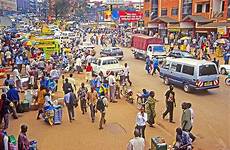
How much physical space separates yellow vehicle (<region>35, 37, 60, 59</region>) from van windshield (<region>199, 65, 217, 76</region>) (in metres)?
15.8

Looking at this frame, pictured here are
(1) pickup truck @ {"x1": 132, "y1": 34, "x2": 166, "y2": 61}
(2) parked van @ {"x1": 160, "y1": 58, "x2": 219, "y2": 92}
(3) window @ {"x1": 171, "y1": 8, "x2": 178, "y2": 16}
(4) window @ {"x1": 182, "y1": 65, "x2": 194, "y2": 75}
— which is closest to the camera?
(2) parked van @ {"x1": 160, "y1": 58, "x2": 219, "y2": 92}

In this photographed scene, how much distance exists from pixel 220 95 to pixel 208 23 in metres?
26.7

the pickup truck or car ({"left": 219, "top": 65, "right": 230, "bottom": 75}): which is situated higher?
the pickup truck

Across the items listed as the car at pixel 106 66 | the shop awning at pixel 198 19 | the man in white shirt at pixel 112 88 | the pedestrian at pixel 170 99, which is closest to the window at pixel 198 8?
the shop awning at pixel 198 19

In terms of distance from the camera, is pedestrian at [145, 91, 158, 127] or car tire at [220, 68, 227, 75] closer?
pedestrian at [145, 91, 158, 127]

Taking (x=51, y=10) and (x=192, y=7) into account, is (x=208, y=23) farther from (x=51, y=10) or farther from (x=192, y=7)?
(x=51, y=10)

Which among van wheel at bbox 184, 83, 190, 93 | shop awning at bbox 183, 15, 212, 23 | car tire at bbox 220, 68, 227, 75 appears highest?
shop awning at bbox 183, 15, 212, 23

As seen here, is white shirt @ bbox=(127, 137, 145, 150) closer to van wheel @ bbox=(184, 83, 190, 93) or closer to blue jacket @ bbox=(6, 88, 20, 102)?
blue jacket @ bbox=(6, 88, 20, 102)

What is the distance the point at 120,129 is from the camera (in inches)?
513

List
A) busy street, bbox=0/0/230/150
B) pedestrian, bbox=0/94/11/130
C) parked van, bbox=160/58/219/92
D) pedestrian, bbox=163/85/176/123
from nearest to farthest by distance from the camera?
busy street, bbox=0/0/230/150 < pedestrian, bbox=0/94/11/130 < pedestrian, bbox=163/85/176/123 < parked van, bbox=160/58/219/92

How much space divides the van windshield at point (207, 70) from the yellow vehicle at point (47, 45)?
51.9ft

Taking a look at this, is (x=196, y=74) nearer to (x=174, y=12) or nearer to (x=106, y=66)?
(x=106, y=66)

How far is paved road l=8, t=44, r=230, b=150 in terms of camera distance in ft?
37.6

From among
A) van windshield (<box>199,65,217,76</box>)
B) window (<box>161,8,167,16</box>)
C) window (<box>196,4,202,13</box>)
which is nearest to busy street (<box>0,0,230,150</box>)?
van windshield (<box>199,65,217,76</box>)
